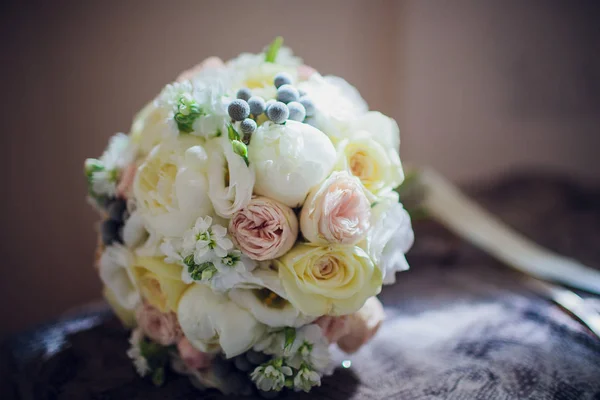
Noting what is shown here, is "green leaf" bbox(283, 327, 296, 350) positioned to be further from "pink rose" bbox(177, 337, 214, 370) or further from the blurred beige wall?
the blurred beige wall

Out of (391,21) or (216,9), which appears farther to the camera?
(391,21)

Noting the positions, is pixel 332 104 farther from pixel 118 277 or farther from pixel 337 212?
pixel 118 277

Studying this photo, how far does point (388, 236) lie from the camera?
0.58m

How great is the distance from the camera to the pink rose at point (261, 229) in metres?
0.52

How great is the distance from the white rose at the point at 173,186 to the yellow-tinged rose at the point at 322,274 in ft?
0.40

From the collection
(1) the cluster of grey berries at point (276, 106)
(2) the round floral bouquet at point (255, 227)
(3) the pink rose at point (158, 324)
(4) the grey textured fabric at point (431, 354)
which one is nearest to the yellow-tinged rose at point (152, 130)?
(2) the round floral bouquet at point (255, 227)

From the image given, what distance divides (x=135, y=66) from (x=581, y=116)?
1.52m

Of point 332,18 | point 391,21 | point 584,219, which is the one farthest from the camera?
point 391,21

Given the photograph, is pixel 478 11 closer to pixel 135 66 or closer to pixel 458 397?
pixel 135 66

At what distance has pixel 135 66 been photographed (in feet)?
4.04

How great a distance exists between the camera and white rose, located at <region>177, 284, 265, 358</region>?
1.81ft

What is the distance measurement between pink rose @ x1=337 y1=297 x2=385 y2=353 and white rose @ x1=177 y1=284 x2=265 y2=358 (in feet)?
0.45

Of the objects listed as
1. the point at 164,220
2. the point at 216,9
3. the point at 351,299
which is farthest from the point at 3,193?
the point at 351,299

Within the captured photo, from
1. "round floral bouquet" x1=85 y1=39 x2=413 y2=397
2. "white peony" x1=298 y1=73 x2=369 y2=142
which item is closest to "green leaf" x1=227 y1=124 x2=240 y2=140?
"round floral bouquet" x1=85 y1=39 x2=413 y2=397
